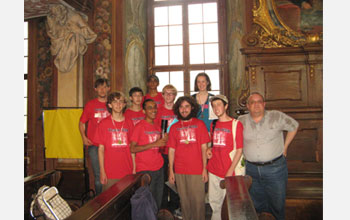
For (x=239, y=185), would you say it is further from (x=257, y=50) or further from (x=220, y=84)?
(x=220, y=84)

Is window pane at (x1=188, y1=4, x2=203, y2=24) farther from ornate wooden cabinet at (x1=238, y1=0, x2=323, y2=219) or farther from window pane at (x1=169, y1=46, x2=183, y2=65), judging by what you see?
ornate wooden cabinet at (x1=238, y1=0, x2=323, y2=219)

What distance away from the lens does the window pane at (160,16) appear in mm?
6371

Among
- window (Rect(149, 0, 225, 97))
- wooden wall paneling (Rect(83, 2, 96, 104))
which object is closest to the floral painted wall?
wooden wall paneling (Rect(83, 2, 96, 104))

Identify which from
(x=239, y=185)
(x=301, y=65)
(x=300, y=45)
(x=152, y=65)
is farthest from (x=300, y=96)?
(x=152, y=65)

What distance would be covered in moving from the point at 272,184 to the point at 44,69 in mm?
4901

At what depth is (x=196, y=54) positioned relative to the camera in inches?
246

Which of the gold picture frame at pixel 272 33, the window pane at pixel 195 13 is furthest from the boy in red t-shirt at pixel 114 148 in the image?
the window pane at pixel 195 13

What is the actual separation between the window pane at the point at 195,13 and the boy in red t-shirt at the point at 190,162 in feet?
13.1

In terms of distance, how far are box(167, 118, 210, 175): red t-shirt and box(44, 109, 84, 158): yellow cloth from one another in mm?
2582

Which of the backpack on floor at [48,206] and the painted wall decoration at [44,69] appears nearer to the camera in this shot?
the backpack on floor at [48,206]

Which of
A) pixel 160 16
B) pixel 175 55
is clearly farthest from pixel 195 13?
pixel 175 55

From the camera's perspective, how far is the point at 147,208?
7.03 feet

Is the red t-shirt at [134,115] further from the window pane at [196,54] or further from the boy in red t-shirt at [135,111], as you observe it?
the window pane at [196,54]

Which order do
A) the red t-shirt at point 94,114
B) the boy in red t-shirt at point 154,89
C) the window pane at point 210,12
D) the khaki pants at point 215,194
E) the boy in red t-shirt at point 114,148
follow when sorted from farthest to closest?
the window pane at point 210,12, the boy in red t-shirt at point 154,89, the red t-shirt at point 94,114, the boy in red t-shirt at point 114,148, the khaki pants at point 215,194
